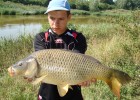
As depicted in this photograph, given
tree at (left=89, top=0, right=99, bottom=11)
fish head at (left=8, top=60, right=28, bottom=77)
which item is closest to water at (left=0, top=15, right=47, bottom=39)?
fish head at (left=8, top=60, right=28, bottom=77)

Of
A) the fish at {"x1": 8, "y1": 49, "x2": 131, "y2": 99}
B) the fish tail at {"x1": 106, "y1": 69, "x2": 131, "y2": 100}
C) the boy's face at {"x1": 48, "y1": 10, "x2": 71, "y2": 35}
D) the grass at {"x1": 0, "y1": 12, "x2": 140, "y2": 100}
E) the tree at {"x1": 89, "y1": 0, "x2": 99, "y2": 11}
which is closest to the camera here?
the fish at {"x1": 8, "y1": 49, "x2": 131, "y2": 99}

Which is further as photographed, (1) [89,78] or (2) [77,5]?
(2) [77,5]

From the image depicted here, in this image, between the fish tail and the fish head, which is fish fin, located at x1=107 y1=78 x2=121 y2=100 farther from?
the fish head

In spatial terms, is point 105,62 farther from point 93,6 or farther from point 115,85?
point 93,6

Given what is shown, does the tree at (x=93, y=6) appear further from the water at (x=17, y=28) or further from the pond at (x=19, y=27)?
the water at (x=17, y=28)

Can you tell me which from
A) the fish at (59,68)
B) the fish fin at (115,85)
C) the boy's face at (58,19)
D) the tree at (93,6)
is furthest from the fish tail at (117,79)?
the tree at (93,6)

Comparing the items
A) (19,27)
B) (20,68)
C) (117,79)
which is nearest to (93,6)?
(19,27)

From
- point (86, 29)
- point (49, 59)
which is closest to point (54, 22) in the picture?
point (49, 59)

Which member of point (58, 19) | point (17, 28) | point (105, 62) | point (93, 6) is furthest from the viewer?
point (93, 6)

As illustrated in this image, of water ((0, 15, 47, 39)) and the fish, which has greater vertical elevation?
the fish

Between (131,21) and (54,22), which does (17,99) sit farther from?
(131,21)

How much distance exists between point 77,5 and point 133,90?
54293 mm

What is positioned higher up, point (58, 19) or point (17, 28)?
point (58, 19)

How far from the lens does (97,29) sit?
41.1 feet
